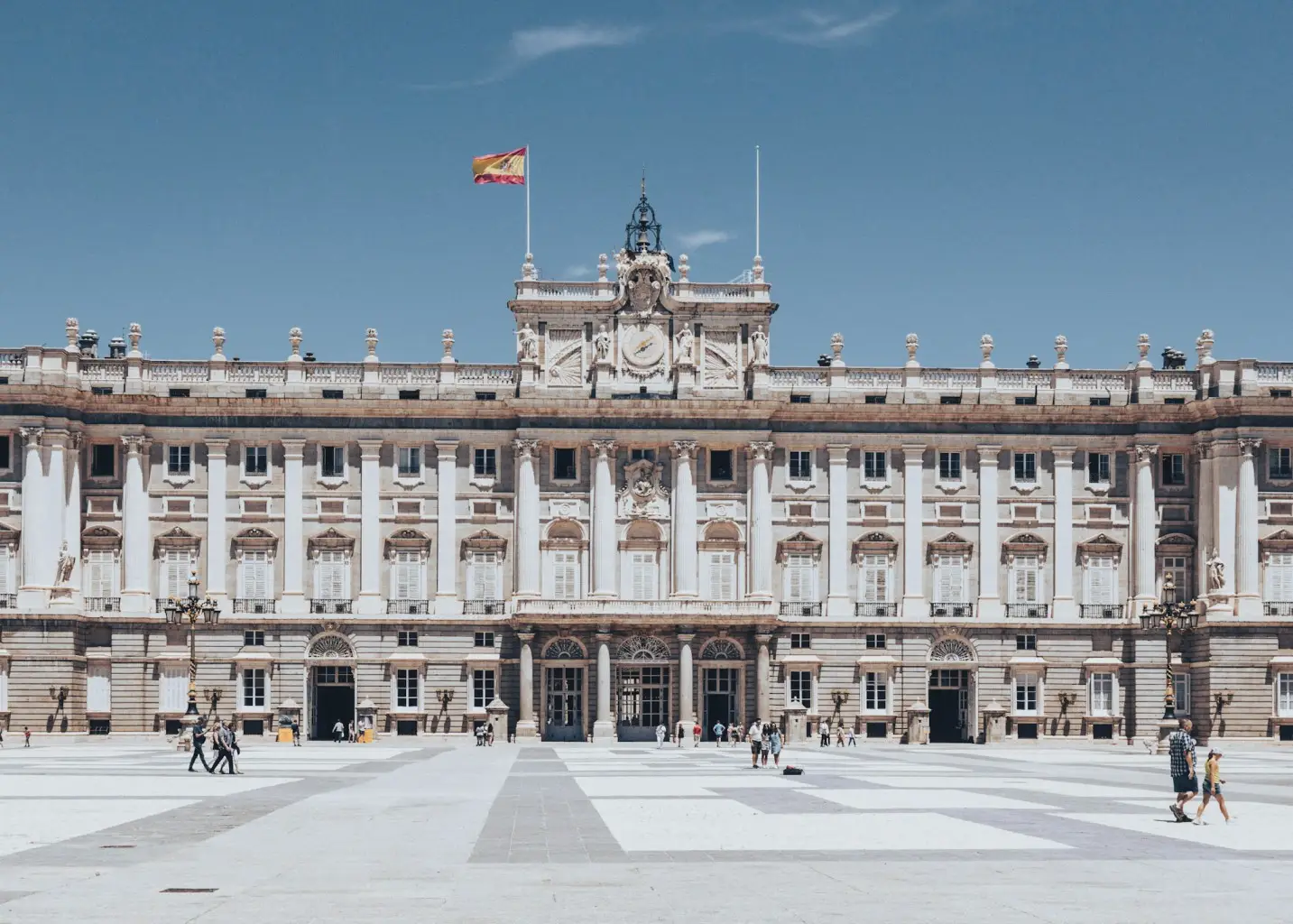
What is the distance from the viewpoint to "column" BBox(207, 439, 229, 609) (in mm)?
81688

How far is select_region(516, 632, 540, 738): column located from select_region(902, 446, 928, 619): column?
17.8 m

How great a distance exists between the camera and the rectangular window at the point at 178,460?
8219cm

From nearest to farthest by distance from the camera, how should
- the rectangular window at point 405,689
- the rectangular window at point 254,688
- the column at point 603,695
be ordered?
the column at point 603,695 → the rectangular window at point 254,688 → the rectangular window at point 405,689

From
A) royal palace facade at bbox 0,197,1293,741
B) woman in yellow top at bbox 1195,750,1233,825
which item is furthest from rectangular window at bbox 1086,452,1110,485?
woman in yellow top at bbox 1195,750,1233,825

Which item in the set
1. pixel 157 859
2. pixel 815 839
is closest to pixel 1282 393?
pixel 815 839

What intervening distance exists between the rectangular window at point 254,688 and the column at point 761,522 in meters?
23.1

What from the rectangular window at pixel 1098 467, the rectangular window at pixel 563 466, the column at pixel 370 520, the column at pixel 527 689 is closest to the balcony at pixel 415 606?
the column at pixel 370 520

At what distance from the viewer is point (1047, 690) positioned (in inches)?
3253

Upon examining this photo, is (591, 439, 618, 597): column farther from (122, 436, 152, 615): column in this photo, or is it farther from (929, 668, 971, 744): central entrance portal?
(122, 436, 152, 615): column

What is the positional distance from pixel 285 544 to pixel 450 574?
786 cm

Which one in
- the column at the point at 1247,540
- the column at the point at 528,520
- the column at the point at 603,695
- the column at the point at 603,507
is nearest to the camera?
the column at the point at 603,695

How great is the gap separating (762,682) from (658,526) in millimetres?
8855

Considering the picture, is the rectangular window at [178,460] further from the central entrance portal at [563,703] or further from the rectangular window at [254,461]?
the central entrance portal at [563,703]

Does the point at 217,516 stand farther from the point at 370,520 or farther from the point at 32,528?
the point at 32,528
